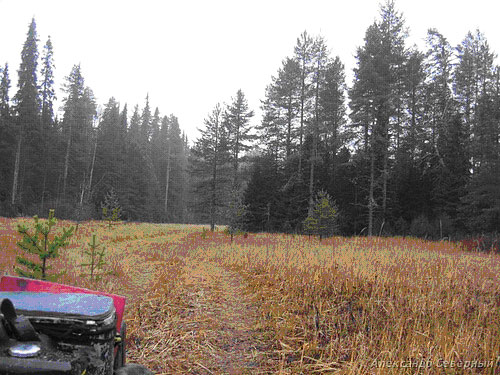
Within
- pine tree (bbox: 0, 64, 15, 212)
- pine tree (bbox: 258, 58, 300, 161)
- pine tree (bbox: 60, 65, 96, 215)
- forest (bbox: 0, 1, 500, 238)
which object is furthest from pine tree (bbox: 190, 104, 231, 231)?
pine tree (bbox: 0, 64, 15, 212)

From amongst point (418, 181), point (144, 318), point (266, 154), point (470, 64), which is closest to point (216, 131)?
point (266, 154)

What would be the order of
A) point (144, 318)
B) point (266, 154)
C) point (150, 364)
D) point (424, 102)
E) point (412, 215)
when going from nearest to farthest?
1. point (150, 364)
2. point (144, 318)
3. point (412, 215)
4. point (424, 102)
5. point (266, 154)

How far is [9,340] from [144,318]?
2.97 meters

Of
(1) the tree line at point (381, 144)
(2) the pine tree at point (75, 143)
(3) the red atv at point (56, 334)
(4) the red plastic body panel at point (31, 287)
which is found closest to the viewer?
(3) the red atv at point (56, 334)

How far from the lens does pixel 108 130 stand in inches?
1603

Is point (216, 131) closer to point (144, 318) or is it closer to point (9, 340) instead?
point (144, 318)

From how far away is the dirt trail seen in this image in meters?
2.54

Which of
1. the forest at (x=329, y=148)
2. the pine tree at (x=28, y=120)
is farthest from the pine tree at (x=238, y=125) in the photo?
the pine tree at (x=28, y=120)

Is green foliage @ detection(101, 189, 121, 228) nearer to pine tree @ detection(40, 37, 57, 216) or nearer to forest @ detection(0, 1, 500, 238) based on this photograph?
forest @ detection(0, 1, 500, 238)

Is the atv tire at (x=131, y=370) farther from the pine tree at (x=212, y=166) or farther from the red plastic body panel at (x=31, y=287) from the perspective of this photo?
the pine tree at (x=212, y=166)

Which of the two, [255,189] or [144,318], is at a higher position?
[255,189]

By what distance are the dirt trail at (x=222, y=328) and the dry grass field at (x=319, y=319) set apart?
0.5 inches

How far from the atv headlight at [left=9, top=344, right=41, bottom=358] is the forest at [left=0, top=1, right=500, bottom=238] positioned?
13910mm

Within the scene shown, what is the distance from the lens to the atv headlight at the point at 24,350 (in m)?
0.85
